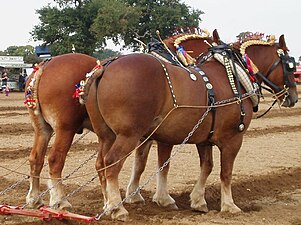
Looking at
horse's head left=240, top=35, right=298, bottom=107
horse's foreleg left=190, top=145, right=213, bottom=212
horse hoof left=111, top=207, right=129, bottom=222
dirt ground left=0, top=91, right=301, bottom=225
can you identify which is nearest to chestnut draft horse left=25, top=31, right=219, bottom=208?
dirt ground left=0, top=91, right=301, bottom=225

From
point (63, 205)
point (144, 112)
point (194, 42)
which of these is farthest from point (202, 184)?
point (194, 42)

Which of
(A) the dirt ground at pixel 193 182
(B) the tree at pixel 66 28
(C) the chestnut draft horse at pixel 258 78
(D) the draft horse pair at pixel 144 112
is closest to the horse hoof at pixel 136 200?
(C) the chestnut draft horse at pixel 258 78

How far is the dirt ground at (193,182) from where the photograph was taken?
22.5 feet

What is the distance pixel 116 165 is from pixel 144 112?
2.44 feet

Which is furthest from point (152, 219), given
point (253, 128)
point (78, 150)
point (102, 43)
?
point (102, 43)

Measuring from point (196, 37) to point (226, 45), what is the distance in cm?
122

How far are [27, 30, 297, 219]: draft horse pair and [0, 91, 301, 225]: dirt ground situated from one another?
41 centimetres

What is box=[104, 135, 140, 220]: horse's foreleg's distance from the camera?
20.8 ft

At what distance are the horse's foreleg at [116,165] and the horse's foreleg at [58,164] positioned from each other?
81cm

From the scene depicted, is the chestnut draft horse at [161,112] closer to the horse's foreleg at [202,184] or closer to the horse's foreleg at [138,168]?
the horse's foreleg at [202,184]

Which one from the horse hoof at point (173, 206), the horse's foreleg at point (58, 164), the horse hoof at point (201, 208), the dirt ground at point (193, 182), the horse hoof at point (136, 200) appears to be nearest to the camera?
the dirt ground at point (193, 182)

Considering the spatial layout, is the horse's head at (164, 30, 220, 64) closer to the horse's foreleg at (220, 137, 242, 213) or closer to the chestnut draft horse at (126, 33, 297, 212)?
the chestnut draft horse at (126, 33, 297, 212)

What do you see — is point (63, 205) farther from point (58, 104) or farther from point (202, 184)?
point (202, 184)

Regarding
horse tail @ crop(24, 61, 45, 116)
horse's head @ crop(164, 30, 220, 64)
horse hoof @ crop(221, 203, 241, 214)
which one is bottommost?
horse hoof @ crop(221, 203, 241, 214)
